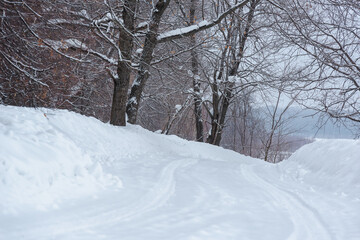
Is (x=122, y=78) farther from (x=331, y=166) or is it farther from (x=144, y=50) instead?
(x=331, y=166)

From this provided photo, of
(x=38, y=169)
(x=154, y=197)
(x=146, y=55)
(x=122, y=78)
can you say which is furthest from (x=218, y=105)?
(x=38, y=169)

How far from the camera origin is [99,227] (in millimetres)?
2820

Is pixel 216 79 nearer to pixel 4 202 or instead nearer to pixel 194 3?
pixel 194 3

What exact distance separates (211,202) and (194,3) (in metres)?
10.3

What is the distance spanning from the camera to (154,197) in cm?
393

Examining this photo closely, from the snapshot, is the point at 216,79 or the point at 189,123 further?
the point at 189,123

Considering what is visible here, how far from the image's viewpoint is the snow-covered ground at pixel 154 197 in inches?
113

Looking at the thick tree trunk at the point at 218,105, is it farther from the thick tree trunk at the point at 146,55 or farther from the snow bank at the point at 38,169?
the snow bank at the point at 38,169

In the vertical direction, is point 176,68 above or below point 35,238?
above

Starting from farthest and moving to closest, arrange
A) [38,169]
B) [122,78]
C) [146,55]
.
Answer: [146,55], [122,78], [38,169]

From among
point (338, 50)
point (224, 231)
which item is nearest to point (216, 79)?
point (338, 50)

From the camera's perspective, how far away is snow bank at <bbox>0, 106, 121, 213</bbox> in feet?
10.3

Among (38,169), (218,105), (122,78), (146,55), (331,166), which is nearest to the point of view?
(38,169)

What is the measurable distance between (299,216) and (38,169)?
3298mm
